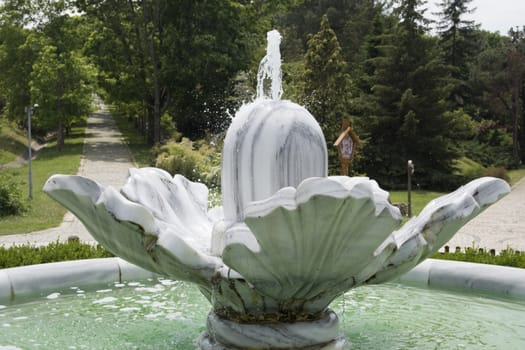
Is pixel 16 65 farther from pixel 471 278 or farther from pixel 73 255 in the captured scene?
pixel 471 278

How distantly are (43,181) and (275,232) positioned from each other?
22.4 meters

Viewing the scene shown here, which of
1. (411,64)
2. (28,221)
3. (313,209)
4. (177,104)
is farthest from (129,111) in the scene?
(313,209)

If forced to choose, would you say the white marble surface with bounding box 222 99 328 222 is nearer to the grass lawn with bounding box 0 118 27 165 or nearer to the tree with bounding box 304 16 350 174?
the tree with bounding box 304 16 350 174

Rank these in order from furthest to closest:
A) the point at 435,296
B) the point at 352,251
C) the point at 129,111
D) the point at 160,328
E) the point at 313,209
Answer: the point at 129,111
the point at 435,296
the point at 160,328
the point at 352,251
the point at 313,209

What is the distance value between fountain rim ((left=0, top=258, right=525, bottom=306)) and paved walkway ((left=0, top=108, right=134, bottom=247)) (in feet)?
9.04

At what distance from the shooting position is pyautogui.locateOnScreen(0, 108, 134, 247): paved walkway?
13477 mm

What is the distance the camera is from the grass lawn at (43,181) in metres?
15.3

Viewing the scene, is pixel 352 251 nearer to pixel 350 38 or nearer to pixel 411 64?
pixel 411 64

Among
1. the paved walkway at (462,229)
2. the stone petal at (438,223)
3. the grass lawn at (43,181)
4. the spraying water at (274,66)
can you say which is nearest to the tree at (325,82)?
the paved walkway at (462,229)

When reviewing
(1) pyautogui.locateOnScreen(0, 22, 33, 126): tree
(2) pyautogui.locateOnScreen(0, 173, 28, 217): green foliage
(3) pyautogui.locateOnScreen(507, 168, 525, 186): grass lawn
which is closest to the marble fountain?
(2) pyautogui.locateOnScreen(0, 173, 28, 217): green foliage

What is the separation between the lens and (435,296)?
668cm

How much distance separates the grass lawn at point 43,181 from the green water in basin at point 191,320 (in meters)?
8.49

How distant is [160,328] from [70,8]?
31352 millimetres

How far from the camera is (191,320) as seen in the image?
19.7 feet
